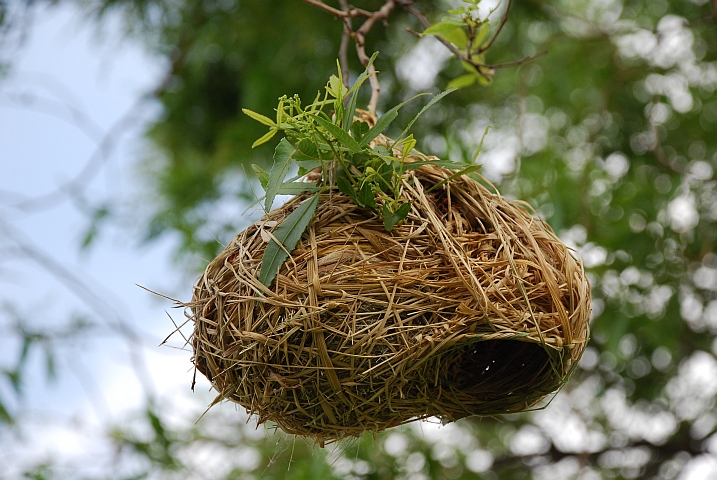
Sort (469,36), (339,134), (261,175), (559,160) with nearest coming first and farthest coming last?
(339,134) < (261,175) < (469,36) < (559,160)

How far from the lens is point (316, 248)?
0.79 meters

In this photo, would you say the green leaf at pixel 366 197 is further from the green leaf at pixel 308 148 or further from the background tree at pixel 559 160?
the background tree at pixel 559 160

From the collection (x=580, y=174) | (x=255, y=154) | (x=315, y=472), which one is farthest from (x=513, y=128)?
(x=315, y=472)

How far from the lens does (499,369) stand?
889 mm

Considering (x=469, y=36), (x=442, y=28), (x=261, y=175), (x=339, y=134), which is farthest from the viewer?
(x=469, y=36)

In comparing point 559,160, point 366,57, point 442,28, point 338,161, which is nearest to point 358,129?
point 338,161

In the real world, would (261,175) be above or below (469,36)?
above

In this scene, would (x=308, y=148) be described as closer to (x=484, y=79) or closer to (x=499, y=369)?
(x=499, y=369)

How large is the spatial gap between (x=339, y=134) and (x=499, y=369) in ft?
1.18

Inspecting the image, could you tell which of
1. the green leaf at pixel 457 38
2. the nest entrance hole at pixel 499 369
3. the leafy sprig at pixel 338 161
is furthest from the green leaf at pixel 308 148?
the green leaf at pixel 457 38

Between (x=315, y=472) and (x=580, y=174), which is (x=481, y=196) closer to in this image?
(x=315, y=472)

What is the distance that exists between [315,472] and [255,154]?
1066mm

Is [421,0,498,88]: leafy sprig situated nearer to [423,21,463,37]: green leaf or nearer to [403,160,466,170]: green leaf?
[423,21,463,37]: green leaf

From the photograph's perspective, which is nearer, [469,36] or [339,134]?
[339,134]
